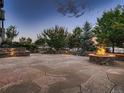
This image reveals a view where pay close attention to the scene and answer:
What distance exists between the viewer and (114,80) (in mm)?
5508

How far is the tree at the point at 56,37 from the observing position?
20031mm

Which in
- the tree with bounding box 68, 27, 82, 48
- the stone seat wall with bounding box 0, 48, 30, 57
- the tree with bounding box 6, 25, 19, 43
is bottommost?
the stone seat wall with bounding box 0, 48, 30, 57

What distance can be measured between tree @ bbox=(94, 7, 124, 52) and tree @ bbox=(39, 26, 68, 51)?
15.3 feet

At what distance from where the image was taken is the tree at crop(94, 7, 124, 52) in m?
14.3

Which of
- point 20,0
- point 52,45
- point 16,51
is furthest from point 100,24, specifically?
point 20,0

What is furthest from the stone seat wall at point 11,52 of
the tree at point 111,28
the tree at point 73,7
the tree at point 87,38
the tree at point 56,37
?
the tree at point 111,28

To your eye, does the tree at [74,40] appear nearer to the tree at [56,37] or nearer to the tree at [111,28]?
the tree at [56,37]

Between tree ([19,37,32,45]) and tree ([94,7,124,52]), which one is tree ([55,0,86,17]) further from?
tree ([19,37,32,45])

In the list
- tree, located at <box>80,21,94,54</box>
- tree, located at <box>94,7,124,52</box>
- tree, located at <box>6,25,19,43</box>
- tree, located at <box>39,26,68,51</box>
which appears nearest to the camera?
tree, located at <box>94,7,124,52</box>

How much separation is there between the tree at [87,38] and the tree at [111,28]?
54.0 inches

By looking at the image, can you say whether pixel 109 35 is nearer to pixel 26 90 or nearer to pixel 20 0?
pixel 26 90

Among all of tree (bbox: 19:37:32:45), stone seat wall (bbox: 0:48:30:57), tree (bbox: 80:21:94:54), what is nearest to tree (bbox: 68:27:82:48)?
tree (bbox: 80:21:94:54)

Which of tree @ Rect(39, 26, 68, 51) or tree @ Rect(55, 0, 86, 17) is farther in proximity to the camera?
tree @ Rect(39, 26, 68, 51)

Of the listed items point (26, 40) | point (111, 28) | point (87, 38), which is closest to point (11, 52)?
point (87, 38)
